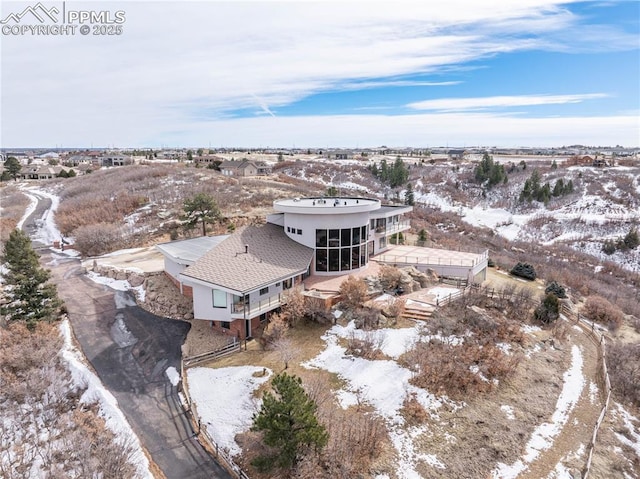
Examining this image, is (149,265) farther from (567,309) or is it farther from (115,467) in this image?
(567,309)

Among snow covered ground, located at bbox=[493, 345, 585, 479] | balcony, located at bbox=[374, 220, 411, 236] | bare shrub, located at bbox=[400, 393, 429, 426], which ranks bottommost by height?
snow covered ground, located at bbox=[493, 345, 585, 479]

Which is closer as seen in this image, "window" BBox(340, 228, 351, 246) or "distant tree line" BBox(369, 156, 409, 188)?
"window" BBox(340, 228, 351, 246)

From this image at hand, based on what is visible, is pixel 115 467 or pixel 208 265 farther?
pixel 208 265

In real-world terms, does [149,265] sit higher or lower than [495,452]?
higher

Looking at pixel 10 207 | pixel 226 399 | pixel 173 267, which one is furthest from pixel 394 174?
pixel 226 399

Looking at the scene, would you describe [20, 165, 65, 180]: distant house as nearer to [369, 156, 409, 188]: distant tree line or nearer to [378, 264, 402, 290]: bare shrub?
[369, 156, 409, 188]: distant tree line

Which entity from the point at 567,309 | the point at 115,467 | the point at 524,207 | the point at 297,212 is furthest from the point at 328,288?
the point at 524,207

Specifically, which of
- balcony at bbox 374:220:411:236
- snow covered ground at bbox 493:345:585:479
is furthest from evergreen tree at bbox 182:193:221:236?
snow covered ground at bbox 493:345:585:479

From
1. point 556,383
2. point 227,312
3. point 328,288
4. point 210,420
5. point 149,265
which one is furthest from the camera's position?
Answer: point 149,265

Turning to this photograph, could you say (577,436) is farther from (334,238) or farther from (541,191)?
(541,191)
